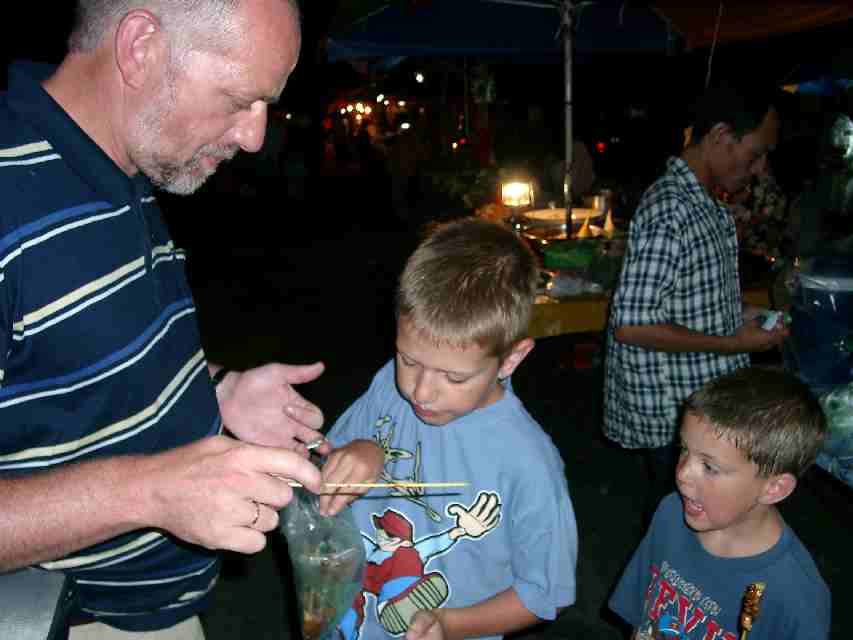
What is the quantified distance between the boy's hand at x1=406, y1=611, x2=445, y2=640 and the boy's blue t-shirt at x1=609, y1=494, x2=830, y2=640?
75 centimetres

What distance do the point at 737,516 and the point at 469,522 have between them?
0.77 meters

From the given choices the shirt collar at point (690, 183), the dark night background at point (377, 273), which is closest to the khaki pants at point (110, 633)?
the dark night background at point (377, 273)

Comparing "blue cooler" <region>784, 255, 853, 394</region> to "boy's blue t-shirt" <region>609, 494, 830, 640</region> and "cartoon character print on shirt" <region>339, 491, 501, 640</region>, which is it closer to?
"boy's blue t-shirt" <region>609, 494, 830, 640</region>

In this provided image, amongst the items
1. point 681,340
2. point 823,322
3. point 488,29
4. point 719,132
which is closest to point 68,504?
point 681,340

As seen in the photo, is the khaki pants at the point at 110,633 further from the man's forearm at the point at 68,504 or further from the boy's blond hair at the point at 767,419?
the boy's blond hair at the point at 767,419

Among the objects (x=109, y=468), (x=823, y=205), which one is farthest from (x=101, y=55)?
(x=823, y=205)

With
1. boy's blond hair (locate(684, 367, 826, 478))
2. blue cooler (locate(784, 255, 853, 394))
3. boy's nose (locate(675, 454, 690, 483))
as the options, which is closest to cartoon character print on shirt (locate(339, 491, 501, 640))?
boy's nose (locate(675, 454, 690, 483))

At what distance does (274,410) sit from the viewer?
195cm

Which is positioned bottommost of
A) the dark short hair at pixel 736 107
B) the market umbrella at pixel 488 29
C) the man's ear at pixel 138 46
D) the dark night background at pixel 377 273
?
the dark night background at pixel 377 273

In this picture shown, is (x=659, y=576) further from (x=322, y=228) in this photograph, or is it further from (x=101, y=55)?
(x=322, y=228)

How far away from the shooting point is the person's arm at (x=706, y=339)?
106 inches

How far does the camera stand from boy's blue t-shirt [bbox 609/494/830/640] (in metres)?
1.74

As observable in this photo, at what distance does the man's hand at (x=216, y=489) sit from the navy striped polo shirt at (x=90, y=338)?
1.19ft

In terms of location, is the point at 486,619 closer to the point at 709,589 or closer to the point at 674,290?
the point at 709,589
